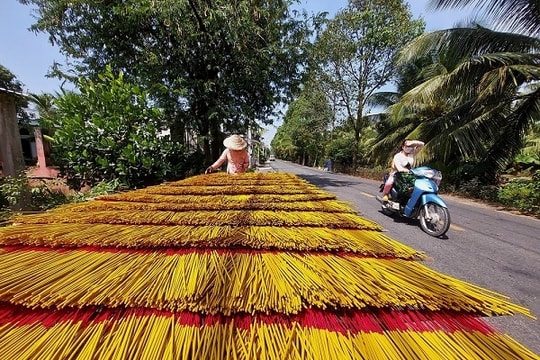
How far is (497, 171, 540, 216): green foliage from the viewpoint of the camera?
701cm

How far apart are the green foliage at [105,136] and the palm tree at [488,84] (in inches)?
332

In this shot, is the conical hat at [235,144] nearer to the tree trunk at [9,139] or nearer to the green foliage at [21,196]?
the green foliage at [21,196]

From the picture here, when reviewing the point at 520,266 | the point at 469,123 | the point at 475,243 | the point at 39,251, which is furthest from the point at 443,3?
the point at 39,251

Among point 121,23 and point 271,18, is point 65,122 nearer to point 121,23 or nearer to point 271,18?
point 121,23

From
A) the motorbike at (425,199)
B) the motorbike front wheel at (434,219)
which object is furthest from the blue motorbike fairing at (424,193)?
the motorbike front wheel at (434,219)

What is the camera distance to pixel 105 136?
19.5 ft

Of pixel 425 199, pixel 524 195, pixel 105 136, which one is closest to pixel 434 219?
pixel 425 199

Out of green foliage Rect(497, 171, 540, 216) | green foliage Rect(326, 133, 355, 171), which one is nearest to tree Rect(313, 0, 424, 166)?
green foliage Rect(326, 133, 355, 171)

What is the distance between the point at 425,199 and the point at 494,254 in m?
1.30

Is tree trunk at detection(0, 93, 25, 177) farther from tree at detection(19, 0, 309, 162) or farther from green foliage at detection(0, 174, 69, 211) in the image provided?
tree at detection(19, 0, 309, 162)

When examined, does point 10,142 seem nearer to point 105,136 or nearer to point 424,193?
point 105,136

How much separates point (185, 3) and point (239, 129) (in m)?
4.50

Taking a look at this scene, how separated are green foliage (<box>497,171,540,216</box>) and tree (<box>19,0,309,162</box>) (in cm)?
833

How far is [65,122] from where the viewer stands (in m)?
5.66
